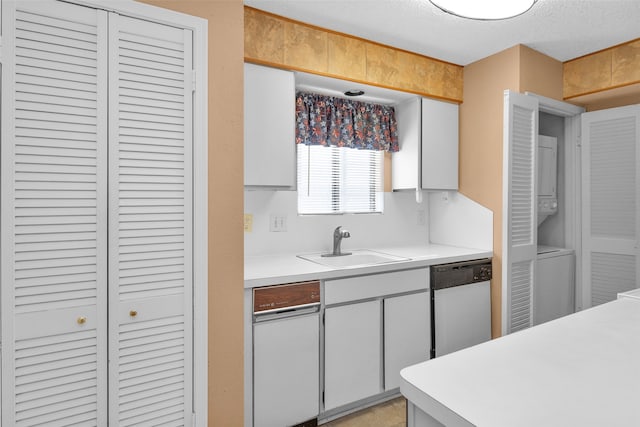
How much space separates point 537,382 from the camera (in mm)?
855

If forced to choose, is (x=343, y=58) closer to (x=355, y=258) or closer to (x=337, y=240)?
(x=337, y=240)

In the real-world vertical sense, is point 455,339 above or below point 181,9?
below

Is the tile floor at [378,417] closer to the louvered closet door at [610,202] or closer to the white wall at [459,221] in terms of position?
the white wall at [459,221]

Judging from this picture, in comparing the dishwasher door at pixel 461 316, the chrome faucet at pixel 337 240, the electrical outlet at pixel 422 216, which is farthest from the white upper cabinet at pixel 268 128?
the electrical outlet at pixel 422 216

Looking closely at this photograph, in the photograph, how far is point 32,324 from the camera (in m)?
1.37

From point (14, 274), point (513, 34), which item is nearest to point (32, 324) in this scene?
point (14, 274)

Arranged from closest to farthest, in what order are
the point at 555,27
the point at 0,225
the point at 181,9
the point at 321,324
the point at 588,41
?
the point at 0,225 < the point at 181,9 < the point at 321,324 < the point at 555,27 < the point at 588,41

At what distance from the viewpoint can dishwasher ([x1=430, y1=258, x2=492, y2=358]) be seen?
104 inches

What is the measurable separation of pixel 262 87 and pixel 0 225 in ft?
4.89

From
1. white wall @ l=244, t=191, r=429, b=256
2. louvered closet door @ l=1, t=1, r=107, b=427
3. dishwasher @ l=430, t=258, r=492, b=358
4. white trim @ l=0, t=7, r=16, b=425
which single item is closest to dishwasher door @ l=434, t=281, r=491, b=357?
dishwasher @ l=430, t=258, r=492, b=358

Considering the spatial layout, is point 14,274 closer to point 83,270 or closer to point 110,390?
point 83,270

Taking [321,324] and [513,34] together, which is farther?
[513,34]

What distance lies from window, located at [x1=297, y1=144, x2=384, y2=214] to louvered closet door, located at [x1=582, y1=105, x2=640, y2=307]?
183 cm

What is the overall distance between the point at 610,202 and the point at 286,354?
3.00 m
